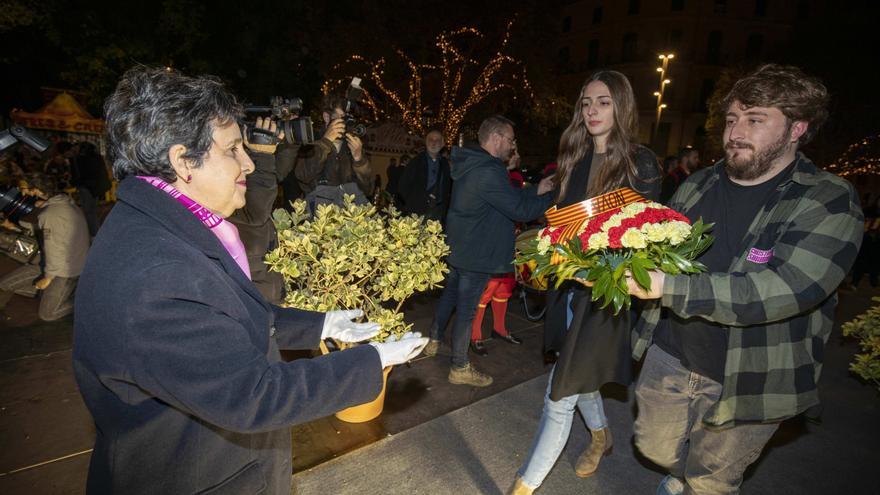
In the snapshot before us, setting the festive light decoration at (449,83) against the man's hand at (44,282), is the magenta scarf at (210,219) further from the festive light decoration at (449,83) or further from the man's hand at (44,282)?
the festive light decoration at (449,83)

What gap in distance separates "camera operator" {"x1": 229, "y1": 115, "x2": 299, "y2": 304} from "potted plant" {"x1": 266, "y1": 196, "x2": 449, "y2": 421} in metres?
0.19

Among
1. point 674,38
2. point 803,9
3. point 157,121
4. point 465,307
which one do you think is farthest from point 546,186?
point 803,9

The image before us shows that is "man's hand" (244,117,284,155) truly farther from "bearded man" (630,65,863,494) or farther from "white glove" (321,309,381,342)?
"bearded man" (630,65,863,494)

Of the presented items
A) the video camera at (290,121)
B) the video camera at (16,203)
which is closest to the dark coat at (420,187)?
the video camera at (290,121)

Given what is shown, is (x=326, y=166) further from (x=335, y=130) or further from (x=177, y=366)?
(x=177, y=366)

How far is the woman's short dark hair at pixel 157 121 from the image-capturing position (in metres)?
1.35

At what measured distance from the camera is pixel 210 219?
1.50 metres

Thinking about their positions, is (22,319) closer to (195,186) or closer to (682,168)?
(195,186)

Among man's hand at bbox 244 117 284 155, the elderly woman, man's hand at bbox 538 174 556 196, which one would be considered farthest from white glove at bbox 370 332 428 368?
man's hand at bbox 244 117 284 155

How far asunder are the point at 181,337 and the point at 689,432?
2.37m

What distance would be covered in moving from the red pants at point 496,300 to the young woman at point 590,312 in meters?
2.05

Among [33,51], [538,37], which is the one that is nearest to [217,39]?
[33,51]

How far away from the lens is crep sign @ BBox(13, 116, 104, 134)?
12.3 metres

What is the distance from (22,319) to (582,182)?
21.0 ft
